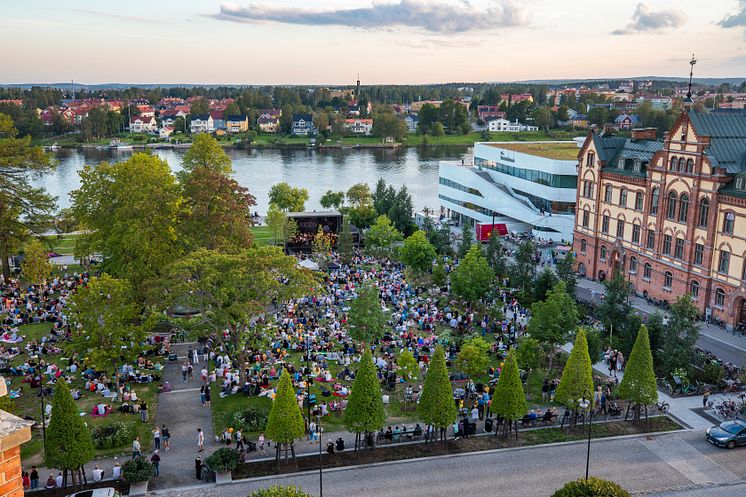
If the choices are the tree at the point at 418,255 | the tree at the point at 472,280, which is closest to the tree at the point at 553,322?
the tree at the point at 472,280

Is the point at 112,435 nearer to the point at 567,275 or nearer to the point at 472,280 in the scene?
the point at 472,280

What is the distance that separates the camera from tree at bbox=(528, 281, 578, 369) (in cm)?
3266

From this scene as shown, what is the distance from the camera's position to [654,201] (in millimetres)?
46062

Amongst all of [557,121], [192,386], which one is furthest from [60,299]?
[557,121]

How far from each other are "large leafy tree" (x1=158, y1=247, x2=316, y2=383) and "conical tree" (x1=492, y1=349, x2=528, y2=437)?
10.4m

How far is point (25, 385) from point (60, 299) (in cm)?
1230

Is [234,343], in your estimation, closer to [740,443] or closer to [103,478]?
[103,478]

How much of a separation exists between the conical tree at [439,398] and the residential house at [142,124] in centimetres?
17887

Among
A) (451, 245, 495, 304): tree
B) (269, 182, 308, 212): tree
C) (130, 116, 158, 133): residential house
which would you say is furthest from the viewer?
(130, 116, 158, 133): residential house

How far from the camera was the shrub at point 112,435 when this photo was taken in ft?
84.9

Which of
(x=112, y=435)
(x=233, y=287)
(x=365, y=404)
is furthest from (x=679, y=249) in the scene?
(x=112, y=435)

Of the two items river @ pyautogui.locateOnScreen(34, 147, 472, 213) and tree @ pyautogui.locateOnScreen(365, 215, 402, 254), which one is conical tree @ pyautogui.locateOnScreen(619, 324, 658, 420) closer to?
tree @ pyautogui.locateOnScreen(365, 215, 402, 254)

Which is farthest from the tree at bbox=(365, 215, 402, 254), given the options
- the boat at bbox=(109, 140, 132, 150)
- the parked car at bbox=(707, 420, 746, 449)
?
the boat at bbox=(109, 140, 132, 150)

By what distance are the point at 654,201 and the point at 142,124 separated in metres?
169
